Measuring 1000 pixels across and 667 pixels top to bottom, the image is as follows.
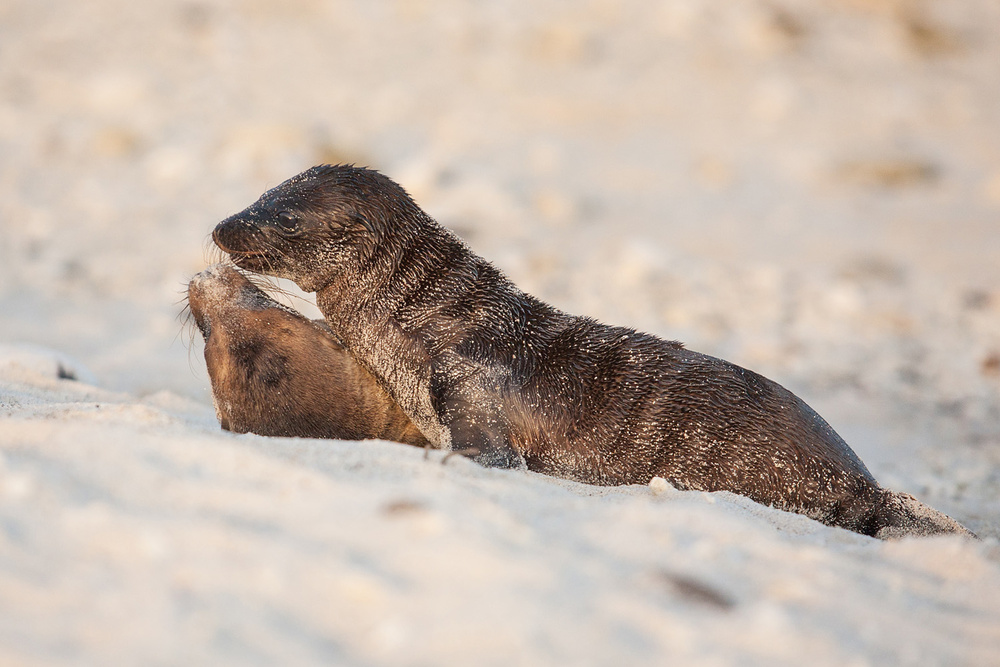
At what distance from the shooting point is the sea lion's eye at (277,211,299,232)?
448 centimetres

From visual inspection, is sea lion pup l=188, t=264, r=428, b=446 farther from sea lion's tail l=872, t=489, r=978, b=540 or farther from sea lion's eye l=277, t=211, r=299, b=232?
sea lion's tail l=872, t=489, r=978, b=540

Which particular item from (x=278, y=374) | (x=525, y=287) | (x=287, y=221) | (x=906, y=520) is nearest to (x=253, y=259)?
(x=287, y=221)

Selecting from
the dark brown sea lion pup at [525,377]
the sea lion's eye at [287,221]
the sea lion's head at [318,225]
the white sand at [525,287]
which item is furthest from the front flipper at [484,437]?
the sea lion's eye at [287,221]

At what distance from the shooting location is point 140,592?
2.34m

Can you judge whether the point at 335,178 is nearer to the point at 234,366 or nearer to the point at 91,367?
the point at 234,366

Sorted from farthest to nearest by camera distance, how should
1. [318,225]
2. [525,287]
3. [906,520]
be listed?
[525,287] → [318,225] → [906,520]

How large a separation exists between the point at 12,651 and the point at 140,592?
0.29 m

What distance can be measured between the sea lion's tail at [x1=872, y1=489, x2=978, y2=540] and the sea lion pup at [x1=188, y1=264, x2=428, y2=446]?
2.08 meters

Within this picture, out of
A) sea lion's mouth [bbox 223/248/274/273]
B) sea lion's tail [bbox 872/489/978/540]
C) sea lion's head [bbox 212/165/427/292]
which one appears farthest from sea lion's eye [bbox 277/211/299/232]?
sea lion's tail [bbox 872/489/978/540]

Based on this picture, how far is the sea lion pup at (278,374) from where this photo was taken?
15.0 ft

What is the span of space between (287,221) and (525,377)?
127 cm

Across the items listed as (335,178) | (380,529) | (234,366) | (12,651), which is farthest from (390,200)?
(12,651)

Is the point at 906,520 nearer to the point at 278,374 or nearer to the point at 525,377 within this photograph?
the point at 525,377

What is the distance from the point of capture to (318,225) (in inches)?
178
